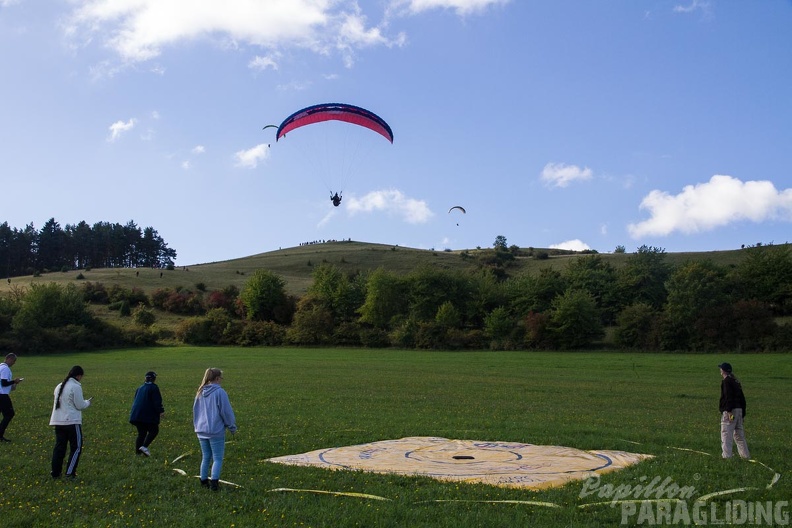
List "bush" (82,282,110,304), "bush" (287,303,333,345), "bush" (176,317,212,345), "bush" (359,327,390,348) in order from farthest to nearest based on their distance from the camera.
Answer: "bush" (82,282,110,304) < "bush" (176,317,212,345) < "bush" (287,303,333,345) < "bush" (359,327,390,348)

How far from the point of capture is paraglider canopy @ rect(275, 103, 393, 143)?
125 feet

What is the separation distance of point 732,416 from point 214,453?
11.2m

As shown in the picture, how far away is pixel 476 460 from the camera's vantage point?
1449cm

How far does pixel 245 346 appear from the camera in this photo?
83.6 meters

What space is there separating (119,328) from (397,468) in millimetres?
76488

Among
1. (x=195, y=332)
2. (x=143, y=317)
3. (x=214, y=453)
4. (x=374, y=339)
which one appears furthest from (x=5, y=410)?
(x=143, y=317)

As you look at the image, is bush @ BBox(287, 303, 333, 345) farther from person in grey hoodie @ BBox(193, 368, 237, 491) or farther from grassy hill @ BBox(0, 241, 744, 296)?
person in grey hoodie @ BBox(193, 368, 237, 491)

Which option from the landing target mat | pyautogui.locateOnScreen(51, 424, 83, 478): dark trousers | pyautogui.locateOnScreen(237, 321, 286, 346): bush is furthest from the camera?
pyautogui.locateOnScreen(237, 321, 286, 346): bush

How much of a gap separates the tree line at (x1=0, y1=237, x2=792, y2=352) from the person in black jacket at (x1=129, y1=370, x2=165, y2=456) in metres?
62.3

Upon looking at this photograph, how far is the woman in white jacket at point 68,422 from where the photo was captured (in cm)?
1295

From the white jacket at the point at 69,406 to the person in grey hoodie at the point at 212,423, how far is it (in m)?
2.88

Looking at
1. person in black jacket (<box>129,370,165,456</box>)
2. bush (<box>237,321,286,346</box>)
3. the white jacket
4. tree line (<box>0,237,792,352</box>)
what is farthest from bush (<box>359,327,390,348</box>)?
the white jacket

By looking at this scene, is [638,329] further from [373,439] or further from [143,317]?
[143,317]

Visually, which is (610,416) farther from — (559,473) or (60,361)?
(60,361)
